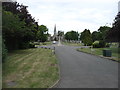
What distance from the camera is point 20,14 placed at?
23.3 metres

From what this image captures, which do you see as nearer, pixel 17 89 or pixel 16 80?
pixel 17 89

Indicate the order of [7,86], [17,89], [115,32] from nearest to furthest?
[17,89] < [7,86] < [115,32]

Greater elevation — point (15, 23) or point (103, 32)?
point (103, 32)

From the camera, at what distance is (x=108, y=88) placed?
646 cm

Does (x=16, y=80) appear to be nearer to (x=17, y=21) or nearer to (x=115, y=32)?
(x=17, y=21)

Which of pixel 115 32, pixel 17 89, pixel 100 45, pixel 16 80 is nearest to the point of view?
pixel 17 89

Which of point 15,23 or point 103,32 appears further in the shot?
point 103,32

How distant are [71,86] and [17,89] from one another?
7.47ft

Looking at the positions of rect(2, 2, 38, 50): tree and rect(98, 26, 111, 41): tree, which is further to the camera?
rect(98, 26, 111, 41): tree

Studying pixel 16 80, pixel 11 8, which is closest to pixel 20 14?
pixel 11 8

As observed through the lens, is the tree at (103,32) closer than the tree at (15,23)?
No

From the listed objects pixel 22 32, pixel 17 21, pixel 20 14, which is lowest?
pixel 22 32

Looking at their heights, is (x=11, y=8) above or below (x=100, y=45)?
above

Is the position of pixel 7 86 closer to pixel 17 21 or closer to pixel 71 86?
pixel 71 86
